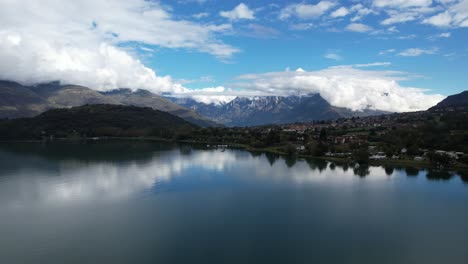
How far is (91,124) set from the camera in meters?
149

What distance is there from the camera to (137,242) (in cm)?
2491

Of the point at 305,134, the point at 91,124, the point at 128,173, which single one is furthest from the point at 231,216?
the point at 91,124

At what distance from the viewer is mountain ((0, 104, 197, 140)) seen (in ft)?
434

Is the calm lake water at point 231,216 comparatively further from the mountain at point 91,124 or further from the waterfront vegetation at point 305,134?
the mountain at point 91,124

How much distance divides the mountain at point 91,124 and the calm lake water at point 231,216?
8187cm

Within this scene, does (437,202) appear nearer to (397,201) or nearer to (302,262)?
(397,201)

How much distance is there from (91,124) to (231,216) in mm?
131578

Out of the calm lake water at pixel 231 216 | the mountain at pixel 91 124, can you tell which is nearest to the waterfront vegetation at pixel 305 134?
the mountain at pixel 91 124

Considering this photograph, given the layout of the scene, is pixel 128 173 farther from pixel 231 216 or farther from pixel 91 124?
pixel 91 124

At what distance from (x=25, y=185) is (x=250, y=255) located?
34510 mm

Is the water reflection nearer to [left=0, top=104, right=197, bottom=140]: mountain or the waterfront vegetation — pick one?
the waterfront vegetation

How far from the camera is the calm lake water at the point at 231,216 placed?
2339 centimetres

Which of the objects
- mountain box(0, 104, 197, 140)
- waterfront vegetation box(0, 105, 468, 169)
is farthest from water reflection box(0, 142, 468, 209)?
mountain box(0, 104, 197, 140)

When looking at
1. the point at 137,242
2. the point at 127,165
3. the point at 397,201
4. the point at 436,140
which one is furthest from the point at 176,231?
the point at 436,140
